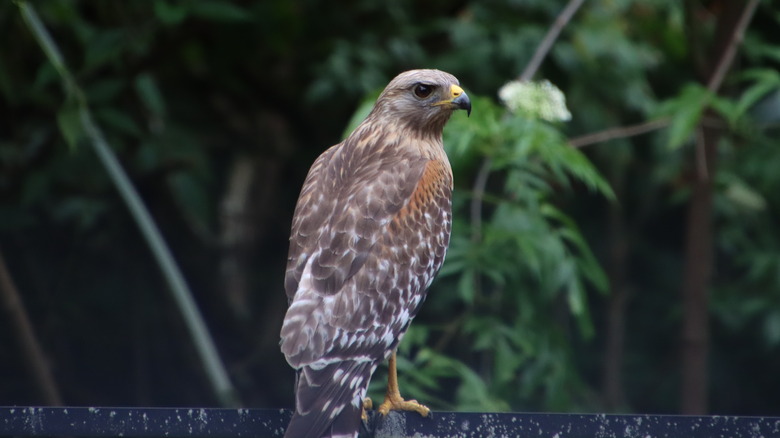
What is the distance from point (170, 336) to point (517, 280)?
2.26 metres

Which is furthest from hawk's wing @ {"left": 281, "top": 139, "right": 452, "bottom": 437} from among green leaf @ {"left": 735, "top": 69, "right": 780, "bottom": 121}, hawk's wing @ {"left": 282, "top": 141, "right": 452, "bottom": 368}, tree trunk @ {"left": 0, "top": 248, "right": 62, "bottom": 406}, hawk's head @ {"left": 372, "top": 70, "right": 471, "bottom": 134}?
tree trunk @ {"left": 0, "top": 248, "right": 62, "bottom": 406}

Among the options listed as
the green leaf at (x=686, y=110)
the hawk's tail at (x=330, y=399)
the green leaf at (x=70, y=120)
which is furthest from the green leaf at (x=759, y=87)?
the green leaf at (x=70, y=120)

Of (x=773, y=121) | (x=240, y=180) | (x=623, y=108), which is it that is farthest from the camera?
(x=240, y=180)

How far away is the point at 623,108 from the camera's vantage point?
436 centimetres

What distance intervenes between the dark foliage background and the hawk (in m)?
0.25

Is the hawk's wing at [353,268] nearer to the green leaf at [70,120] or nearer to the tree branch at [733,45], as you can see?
the green leaf at [70,120]

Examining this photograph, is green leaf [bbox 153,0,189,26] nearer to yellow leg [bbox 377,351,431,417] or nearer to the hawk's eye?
the hawk's eye

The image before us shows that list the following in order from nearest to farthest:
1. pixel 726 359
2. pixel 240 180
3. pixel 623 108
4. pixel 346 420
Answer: pixel 346 420 → pixel 623 108 → pixel 240 180 → pixel 726 359

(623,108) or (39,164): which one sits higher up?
(623,108)

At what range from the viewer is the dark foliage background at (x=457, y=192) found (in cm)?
332

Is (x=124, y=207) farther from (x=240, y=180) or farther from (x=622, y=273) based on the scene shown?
(x=622, y=273)

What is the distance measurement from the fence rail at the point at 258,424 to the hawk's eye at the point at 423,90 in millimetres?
1185

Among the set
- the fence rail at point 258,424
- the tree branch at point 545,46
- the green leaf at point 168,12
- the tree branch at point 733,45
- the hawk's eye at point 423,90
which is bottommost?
the fence rail at point 258,424

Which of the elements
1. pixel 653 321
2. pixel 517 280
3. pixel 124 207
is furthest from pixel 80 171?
pixel 653 321
